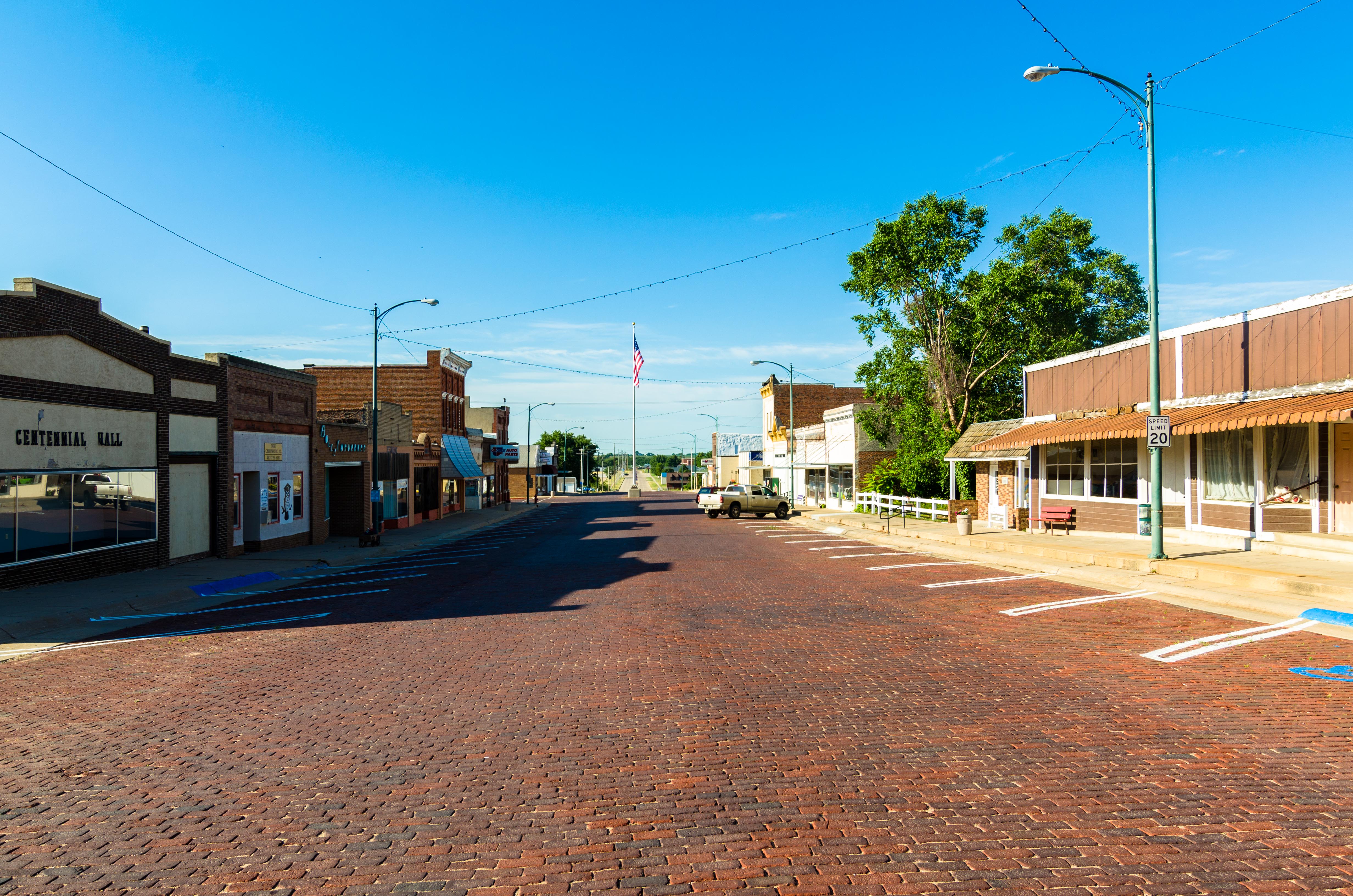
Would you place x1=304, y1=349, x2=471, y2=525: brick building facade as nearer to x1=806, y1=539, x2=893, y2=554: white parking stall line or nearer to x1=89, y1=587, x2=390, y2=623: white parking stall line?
x1=806, y1=539, x2=893, y2=554: white parking stall line

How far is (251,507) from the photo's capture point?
78.9 ft

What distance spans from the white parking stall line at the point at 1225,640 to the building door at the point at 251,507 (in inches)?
922

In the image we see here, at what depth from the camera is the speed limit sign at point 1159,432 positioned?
1579 cm

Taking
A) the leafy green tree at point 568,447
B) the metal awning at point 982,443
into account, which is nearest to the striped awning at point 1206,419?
the metal awning at point 982,443

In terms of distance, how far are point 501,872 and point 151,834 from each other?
7.84 ft

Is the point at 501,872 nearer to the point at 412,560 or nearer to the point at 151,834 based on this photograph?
the point at 151,834

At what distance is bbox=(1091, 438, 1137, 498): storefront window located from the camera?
2153 centimetres

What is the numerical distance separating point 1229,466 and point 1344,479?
2614 mm

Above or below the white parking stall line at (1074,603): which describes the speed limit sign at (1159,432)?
above

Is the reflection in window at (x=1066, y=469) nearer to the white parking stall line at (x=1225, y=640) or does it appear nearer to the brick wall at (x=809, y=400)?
the white parking stall line at (x=1225, y=640)

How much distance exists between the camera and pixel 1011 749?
20.5 ft

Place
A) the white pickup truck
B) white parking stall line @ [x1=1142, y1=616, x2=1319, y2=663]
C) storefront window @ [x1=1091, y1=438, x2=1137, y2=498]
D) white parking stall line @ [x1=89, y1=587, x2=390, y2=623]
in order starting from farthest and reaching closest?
the white pickup truck < storefront window @ [x1=1091, y1=438, x2=1137, y2=498] < white parking stall line @ [x1=89, y1=587, x2=390, y2=623] < white parking stall line @ [x1=1142, y1=616, x2=1319, y2=663]

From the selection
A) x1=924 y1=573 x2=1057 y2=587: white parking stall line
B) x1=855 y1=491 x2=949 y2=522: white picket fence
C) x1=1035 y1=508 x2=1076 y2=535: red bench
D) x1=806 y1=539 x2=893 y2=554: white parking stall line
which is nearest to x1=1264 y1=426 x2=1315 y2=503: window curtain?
x1=924 y1=573 x2=1057 y2=587: white parking stall line

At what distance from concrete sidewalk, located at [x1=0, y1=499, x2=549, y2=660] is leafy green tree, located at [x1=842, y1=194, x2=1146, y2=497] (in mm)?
24286
